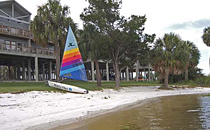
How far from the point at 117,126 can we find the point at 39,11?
18.8 m

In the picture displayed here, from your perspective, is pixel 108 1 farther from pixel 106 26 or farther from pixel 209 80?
pixel 209 80

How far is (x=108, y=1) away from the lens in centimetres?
2303

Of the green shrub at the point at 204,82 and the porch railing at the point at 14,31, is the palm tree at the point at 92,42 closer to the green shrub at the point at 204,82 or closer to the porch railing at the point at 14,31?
the porch railing at the point at 14,31

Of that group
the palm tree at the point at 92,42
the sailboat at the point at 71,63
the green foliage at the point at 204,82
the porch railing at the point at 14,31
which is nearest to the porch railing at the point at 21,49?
the porch railing at the point at 14,31

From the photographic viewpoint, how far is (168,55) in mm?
25281

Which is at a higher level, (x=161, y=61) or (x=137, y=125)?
(x=161, y=61)

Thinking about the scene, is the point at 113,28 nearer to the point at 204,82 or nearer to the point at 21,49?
the point at 21,49

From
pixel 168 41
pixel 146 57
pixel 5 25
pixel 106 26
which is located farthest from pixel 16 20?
pixel 168 41

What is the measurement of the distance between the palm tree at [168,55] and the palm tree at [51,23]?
403 inches

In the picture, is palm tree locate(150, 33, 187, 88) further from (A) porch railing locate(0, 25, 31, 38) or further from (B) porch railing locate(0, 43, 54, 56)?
(A) porch railing locate(0, 25, 31, 38)

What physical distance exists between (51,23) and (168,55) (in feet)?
44.5

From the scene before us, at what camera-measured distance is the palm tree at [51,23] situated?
71.8 feet

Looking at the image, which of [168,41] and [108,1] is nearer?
[108,1]

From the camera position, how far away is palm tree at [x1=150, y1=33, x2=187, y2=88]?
2534 cm
